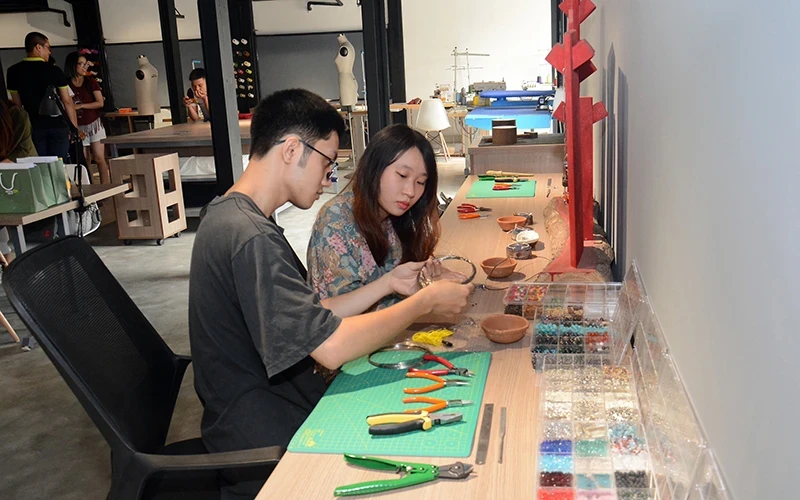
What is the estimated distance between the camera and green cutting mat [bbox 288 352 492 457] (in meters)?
1.20

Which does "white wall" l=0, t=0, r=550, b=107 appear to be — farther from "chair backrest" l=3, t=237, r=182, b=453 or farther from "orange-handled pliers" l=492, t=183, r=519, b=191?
"chair backrest" l=3, t=237, r=182, b=453

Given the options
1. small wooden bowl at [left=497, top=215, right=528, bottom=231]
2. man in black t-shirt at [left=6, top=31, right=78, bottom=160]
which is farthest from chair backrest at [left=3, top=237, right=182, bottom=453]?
man in black t-shirt at [left=6, top=31, right=78, bottom=160]

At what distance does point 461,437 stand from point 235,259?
0.58 m

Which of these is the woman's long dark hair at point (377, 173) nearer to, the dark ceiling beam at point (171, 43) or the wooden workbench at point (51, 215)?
the wooden workbench at point (51, 215)

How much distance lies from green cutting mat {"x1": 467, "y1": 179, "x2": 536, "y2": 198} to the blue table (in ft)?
3.42

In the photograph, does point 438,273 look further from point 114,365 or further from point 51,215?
point 51,215

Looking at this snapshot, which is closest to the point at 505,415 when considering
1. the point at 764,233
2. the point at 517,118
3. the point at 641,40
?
the point at 764,233

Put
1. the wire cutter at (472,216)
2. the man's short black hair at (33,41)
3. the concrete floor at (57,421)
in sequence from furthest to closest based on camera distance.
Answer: the man's short black hair at (33,41) < the wire cutter at (472,216) < the concrete floor at (57,421)

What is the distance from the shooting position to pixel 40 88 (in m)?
6.69

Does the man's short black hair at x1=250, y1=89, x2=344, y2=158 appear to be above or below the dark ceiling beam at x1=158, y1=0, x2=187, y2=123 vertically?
below

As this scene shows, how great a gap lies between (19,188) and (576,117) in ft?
10.6

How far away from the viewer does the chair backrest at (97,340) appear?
1382 millimetres

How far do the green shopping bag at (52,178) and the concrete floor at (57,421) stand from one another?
2.75 ft

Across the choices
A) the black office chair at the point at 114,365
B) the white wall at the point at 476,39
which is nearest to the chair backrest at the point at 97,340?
the black office chair at the point at 114,365
